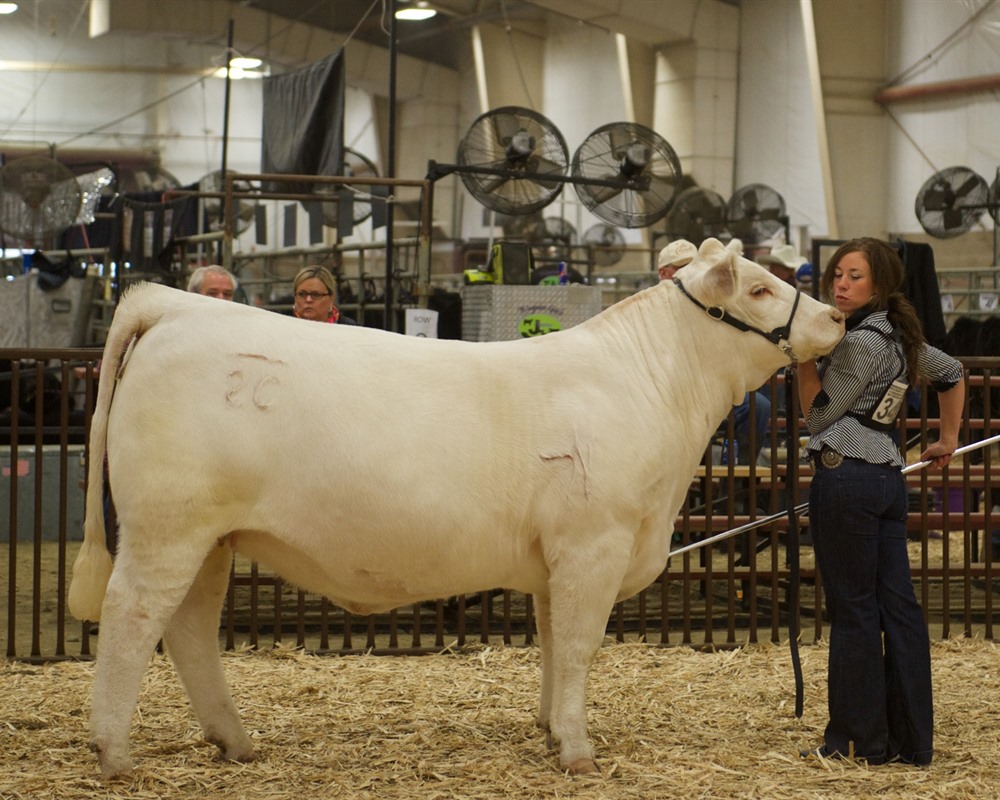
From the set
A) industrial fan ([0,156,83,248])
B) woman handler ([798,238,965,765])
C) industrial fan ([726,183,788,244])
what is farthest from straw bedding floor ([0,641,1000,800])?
industrial fan ([726,183,788,244])

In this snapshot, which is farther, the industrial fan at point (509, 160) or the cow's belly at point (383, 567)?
the industrial fan at point (509, 160)

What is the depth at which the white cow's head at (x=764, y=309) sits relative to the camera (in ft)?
13.0

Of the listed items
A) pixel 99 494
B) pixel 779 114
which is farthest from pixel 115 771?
pixel 779 114

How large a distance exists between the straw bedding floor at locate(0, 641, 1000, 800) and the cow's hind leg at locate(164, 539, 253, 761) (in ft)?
0.34

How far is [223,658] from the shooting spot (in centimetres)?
559

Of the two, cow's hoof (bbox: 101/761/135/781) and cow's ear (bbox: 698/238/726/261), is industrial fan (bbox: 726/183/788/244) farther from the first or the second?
cow's hoof (bbox: 101/761/135/781)

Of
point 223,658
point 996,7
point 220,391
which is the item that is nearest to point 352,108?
point 996,7

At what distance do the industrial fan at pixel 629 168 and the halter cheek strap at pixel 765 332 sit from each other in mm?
6342

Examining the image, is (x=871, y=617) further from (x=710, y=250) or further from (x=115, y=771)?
(x=115, y=771)

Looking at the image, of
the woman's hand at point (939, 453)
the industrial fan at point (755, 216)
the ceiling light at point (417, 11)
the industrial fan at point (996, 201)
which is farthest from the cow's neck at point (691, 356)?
the ceiling light at point (417, 11)

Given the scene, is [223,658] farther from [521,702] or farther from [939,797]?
[939,797]

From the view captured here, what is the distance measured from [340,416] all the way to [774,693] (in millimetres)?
2441

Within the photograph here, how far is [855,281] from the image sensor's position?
4035mm

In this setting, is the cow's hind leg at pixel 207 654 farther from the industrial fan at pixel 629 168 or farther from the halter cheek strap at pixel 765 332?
the industrial fan at pixel 629 168
